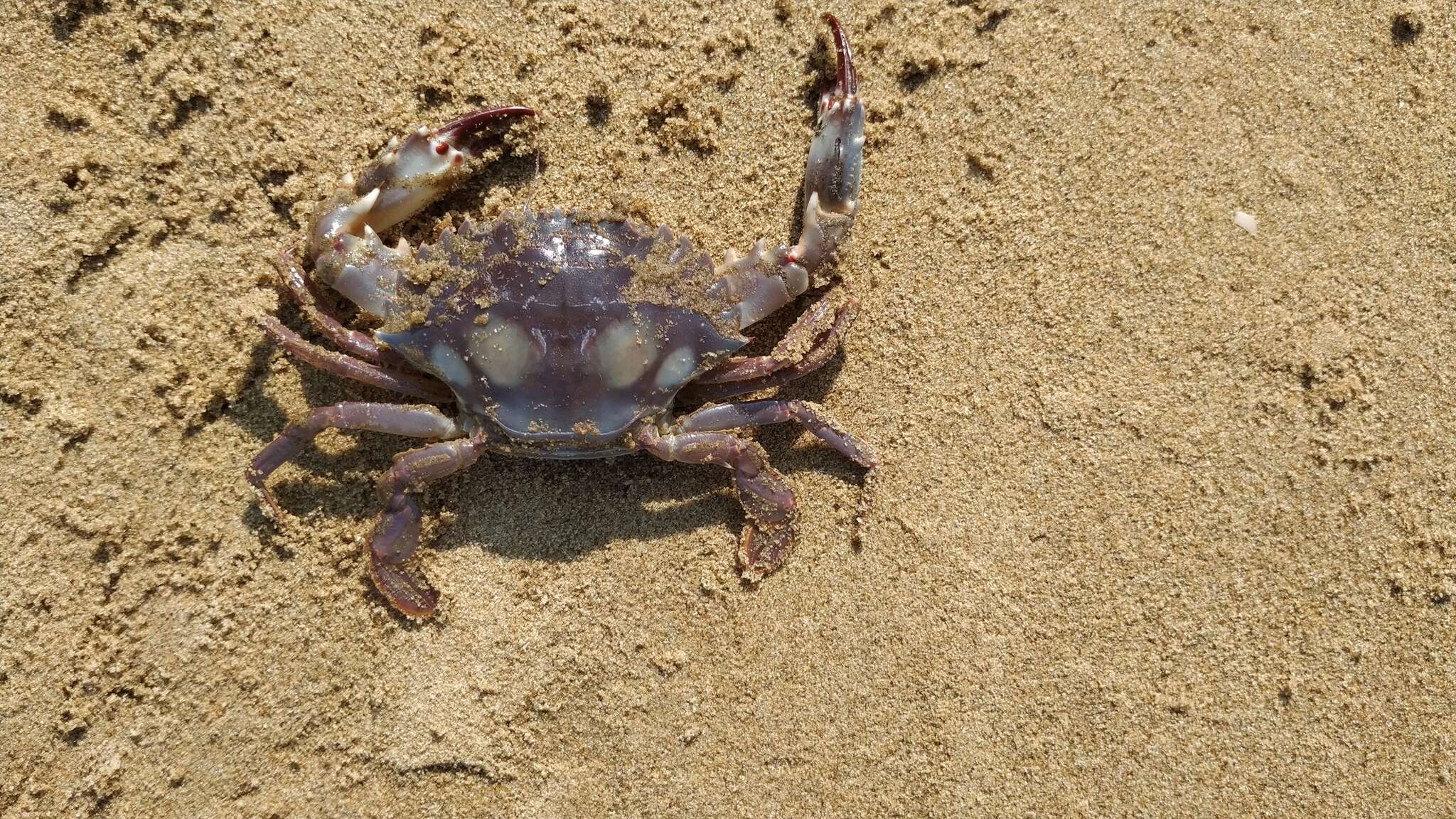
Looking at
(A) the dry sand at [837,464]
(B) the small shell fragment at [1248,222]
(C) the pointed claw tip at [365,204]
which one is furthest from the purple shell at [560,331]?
(B) the small shell fragment at [1248,222]

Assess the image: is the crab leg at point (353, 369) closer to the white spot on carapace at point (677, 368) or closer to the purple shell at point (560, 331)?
the purple shell at point (560, 331)

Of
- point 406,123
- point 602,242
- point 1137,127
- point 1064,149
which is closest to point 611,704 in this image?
point 602,242

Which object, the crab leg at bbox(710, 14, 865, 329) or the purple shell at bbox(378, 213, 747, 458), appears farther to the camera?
the crab leg at bbox(710, 14, 865, 329)

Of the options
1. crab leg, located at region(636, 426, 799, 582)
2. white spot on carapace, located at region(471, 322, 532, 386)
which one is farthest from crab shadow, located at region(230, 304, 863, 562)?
white spot on carapace, located at region(471, 322, 532, 386)

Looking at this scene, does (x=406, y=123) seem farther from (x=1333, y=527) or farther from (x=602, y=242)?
(x=1333, y=527)

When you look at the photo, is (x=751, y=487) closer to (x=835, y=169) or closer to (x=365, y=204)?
(x=835, y=169)

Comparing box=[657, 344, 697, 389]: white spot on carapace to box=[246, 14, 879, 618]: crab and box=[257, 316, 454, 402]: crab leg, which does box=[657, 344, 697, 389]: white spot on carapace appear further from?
box=[257, 316, 454, 402]: crab leg
